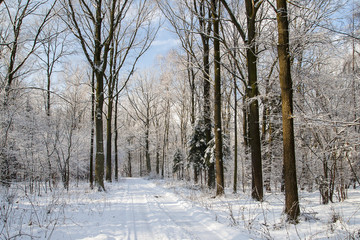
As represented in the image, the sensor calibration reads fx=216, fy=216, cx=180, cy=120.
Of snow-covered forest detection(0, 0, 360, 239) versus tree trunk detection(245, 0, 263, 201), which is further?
tree trunk detection(245, 0, 263, 201)

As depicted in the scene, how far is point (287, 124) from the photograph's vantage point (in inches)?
196

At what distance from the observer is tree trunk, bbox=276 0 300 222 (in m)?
4.82

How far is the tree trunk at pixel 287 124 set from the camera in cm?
482

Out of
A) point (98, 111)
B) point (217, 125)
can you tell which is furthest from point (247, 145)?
point (98, 111)

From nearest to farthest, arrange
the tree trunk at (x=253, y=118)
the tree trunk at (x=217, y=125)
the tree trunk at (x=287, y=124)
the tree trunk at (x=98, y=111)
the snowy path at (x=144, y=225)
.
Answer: the snowy path at (x=144, y=225) → the tree trunk at (x=287, y=124) → the tree trunk at (x=253, y=118) → the tree trunk at (x=217, y=125) → the tree trunk at (x=98, y=111)

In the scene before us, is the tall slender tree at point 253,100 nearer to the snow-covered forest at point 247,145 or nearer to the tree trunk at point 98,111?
the snow-covered forest at point 247,145

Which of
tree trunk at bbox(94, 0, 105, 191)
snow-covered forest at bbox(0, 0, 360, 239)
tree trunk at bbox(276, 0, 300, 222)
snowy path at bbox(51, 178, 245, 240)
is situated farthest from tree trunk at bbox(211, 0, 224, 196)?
tree trunk at bbox(94, 0, 105, 191)

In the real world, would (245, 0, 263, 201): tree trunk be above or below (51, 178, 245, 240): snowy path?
above

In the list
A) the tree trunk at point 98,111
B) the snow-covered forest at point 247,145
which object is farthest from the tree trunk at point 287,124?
the tree trunk at point 98,111

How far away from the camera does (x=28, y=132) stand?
11.6 meters

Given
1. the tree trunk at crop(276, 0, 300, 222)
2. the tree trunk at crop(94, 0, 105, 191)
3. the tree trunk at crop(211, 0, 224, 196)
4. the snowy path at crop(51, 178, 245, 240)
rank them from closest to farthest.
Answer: the snowy path at crop(51, 178, 245, 240) < the tree trunk at crop(276, 0, 300, 222) < the tree trunk at crop(211, 0, 224, 196) < the tree trunk at crop(94, 0, 105, 191)

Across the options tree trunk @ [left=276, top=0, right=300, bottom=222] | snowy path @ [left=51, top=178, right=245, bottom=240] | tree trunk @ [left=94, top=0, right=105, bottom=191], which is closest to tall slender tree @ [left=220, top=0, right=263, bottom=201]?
tree trunk @ [left=276, top=0, right=300, bottom=222]

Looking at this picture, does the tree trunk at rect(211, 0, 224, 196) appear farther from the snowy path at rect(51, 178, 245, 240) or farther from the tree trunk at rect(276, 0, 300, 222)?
the tree trunk at rect(276, 0, 300, 222)

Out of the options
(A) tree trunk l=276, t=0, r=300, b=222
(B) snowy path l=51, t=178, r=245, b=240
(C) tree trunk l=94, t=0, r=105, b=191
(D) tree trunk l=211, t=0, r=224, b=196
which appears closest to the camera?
(B) snowy path l=51, t=178, r=245, b=240
